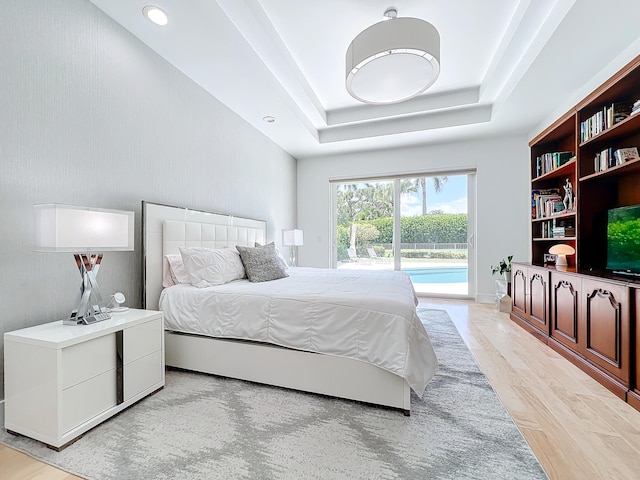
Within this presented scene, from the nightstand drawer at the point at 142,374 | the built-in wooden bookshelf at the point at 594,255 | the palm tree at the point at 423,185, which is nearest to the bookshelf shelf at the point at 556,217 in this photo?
the built-in wooden bookshelf at the point at 594,255

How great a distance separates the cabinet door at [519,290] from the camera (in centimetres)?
343

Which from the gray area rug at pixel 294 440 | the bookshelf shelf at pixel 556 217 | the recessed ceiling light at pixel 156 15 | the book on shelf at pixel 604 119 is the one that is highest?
the recessed ceiling light at pixel 156 15

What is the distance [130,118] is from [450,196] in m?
4.59

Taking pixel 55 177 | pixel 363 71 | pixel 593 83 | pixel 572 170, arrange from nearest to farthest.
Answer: pixel 55 177, pixel 363 71, pixel 593 83, pixel 572 170

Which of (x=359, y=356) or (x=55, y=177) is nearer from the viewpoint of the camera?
(x=359, y=356)

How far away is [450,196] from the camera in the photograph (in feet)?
16.0

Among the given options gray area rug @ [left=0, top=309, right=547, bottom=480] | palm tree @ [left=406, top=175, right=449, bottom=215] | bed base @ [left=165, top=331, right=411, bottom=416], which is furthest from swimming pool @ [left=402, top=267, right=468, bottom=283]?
bed base @ [left=165, top=331, right=411, bottom=416]

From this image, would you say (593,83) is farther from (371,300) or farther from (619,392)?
(371,300)

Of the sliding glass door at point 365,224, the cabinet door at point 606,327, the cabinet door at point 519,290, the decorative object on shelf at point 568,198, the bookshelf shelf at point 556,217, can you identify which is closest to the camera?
the cabinet door at point 606,327

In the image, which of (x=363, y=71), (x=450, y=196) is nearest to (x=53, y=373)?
(x=363, y=71)

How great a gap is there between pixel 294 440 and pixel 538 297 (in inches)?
119

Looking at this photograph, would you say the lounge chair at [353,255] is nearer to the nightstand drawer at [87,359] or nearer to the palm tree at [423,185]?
the palm tree at [423,185]

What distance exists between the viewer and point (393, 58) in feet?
6.75

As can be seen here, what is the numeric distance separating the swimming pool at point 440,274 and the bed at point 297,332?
289cm
